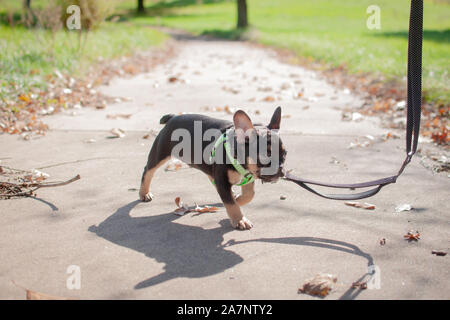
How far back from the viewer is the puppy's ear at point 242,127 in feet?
9.83

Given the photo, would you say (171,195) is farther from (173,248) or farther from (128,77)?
(128,77)

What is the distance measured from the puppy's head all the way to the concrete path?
597 millimetres

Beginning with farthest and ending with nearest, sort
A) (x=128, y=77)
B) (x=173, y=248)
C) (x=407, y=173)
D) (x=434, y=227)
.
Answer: (x=128, y=77) → (x=407, y=173) → (x=434, y=227) → (x=173, y=248)

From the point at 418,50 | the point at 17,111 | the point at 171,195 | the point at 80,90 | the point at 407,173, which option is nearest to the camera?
the point at 418,50

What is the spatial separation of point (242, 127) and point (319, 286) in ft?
3.75

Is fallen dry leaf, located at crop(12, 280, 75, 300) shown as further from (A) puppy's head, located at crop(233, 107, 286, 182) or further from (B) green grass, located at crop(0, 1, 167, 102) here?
(B) green grass, located at crop(0, 1, 167, 102)

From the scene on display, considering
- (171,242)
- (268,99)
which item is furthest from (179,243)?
(268,99)

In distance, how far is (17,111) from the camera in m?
6.53

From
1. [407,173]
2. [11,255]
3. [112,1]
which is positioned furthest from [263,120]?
[112,1]

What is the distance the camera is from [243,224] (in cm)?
345

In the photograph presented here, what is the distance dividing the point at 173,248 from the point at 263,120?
12.8 feet

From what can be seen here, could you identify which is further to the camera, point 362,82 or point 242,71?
point 242,71

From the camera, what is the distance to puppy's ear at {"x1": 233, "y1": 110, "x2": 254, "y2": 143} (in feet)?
9.83

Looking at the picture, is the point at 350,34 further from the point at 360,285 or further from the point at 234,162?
the point at 360,285
